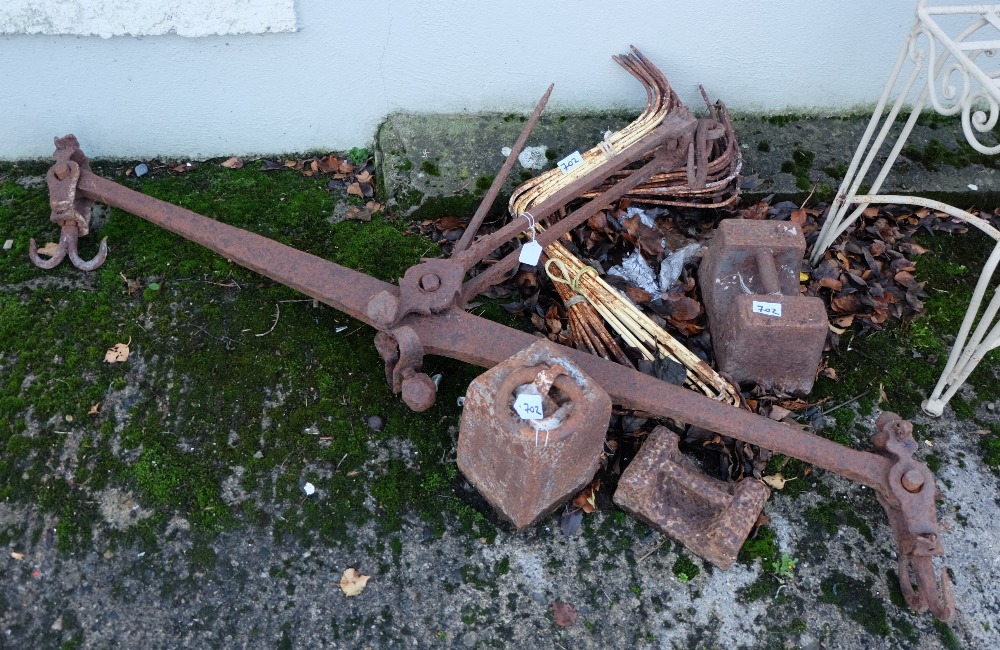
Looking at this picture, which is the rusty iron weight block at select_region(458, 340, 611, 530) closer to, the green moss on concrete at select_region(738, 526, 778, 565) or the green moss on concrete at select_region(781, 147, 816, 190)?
the green moss on concrete at select_region(738, 526, 778, 565)

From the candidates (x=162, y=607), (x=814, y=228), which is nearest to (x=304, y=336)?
(x=162, y=607)

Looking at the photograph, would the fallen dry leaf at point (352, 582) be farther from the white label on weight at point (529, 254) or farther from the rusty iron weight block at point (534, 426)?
the white label on weight at point (529, 254)

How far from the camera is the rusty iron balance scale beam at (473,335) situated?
248 centimetres

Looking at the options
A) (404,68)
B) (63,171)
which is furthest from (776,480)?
(63,171)

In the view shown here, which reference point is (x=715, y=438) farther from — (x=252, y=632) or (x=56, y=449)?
(x=56, y=449)

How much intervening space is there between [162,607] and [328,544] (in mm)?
600

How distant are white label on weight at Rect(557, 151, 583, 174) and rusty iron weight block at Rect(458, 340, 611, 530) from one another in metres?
1.25

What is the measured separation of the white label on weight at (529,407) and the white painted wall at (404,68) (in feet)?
6.69

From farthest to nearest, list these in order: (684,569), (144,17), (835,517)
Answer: (144,17) → (835,517) → (684,569)

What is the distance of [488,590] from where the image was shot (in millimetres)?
2623

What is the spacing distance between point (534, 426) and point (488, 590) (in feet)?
2.56

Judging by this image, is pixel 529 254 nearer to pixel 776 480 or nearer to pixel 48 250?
pixel 776 480

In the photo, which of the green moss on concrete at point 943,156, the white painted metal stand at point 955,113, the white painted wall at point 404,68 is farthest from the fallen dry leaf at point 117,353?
the green moss on concrete at point 943,156

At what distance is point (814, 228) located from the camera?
371 cm
